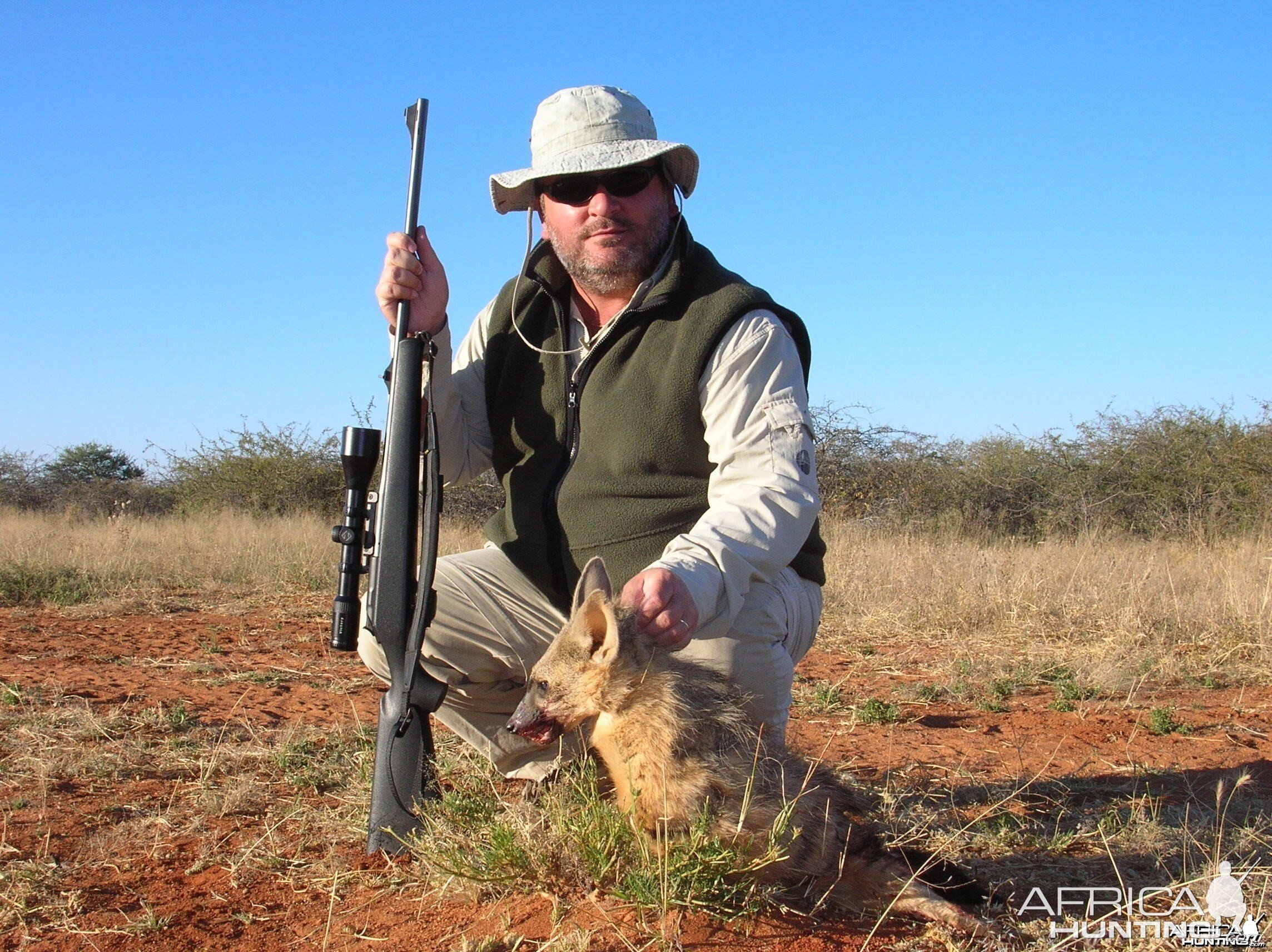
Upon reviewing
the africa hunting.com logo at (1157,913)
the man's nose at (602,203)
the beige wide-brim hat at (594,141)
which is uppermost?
the beige wide-brim hat at (594,141)

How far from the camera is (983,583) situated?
353 inches

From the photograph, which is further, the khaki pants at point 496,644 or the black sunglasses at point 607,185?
the black sunglasses at point 607,185

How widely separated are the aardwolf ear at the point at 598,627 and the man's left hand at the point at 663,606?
92mm

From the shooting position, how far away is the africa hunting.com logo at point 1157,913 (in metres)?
2.63

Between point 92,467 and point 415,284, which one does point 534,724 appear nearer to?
point 415,284

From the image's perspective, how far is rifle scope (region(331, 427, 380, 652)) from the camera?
350 centimetres

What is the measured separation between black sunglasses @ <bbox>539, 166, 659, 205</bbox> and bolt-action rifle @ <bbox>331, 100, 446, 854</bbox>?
1.94 ft

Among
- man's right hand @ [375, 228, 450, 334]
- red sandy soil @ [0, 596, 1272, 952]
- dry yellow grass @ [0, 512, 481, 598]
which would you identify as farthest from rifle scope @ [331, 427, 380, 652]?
dry yellow grass @ [0, 512, 481, 598]

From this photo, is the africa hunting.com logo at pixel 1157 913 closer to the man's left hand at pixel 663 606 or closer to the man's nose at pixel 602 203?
the man's left hand at pixel 663 606

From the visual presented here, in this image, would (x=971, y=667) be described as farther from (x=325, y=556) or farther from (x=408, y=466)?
(x=325, y=556)

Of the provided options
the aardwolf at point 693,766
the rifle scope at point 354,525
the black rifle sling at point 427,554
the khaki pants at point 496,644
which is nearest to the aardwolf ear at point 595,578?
the aardwolf at point 693,766

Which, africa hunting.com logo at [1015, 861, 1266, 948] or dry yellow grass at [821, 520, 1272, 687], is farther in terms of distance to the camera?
dry yellow grass at [821, 520, 1272, 687]

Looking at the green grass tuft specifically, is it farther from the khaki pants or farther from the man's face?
the man's face

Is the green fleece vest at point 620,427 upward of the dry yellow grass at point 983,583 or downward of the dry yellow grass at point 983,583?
upward
